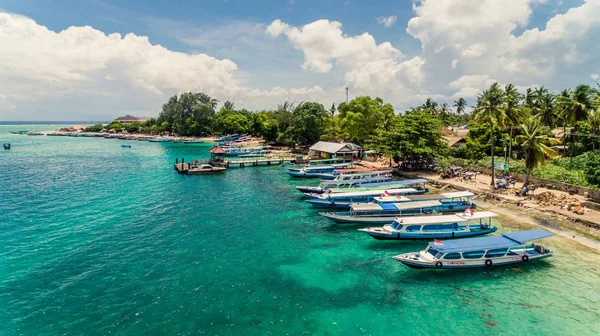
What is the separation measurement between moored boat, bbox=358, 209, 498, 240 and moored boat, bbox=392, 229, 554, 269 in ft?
13.6

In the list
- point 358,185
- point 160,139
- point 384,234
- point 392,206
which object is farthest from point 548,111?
point 160,139

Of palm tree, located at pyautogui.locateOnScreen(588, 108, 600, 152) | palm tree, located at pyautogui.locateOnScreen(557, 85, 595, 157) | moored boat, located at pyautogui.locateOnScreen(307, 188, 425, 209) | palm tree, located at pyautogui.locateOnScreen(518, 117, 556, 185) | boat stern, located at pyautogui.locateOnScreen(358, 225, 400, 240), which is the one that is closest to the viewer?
boat stern, located at pyautogui.locateOnScreen(358, 225, 400, 240)

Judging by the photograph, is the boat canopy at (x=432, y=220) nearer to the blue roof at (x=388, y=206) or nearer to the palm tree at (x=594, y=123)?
the blue roof at (x=388, y=206)

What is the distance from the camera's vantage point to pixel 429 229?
32219mm

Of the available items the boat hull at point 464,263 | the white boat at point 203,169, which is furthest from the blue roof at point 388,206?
the white boat at point 203,169

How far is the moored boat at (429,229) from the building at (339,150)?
1839 inches

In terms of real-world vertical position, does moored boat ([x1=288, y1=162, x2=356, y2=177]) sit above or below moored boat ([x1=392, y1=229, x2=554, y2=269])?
above

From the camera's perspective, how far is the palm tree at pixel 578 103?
2213 inches

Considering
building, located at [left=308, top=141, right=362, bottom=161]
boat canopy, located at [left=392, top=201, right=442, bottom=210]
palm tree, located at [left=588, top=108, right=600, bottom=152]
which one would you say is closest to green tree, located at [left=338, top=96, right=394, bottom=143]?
building, located at [left=308, top=141, right=362, bottom=161]

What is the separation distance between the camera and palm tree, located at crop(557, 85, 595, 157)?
2213 inches

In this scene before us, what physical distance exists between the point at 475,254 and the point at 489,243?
1.92m

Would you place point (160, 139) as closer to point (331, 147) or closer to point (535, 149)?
point (331, 147)

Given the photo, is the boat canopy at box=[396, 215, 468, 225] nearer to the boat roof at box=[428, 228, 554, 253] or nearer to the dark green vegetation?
the boat roof at box=[428, 228, 554, 253]

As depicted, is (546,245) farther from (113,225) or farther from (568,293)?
(113,225)
